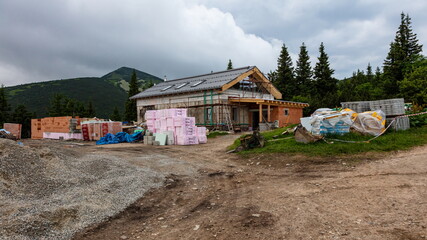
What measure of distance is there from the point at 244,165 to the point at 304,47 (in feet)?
126

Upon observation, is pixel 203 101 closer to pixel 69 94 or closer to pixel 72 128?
pixel 72 128

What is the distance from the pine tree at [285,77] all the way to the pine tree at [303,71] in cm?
106

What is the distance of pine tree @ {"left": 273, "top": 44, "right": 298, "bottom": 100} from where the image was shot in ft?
138

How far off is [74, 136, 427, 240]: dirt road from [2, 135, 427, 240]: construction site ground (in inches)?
0.6

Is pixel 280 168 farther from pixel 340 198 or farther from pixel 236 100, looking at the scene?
pixel 236 100

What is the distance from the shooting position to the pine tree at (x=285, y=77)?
42156 mm

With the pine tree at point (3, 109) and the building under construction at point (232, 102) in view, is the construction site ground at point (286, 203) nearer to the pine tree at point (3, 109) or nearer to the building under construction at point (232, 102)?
the building under construction at point (232, 102)

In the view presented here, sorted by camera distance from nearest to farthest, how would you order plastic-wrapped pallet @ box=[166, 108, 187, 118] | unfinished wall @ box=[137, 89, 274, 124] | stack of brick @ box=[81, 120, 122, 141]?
plastic-wrapped pallet @ box=[166, 108, 187, 118] → stack of brick @ box=[81, 120, 122, 141] → unfinished wall @ box=[137, 89, 274, 124]

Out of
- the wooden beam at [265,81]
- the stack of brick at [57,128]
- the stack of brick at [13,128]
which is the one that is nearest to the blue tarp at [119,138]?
the stack of brick at [57,128]

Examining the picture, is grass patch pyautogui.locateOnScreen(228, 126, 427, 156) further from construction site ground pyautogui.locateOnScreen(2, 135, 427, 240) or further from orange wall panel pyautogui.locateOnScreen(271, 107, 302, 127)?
orange wall panel pyautogui.locateOnScreen(271, 107, 302, 127)

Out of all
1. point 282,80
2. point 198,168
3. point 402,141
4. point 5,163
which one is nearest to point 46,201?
point 5,163

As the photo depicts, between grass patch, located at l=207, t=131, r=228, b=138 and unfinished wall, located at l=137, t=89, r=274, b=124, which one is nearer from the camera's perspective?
grass patch, located at l=207, t=131, r=228, b=138

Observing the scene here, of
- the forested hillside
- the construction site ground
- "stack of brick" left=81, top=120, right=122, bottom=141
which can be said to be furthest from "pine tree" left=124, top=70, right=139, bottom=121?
the construction site ground

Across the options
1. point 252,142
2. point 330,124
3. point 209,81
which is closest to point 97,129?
point 209,81
